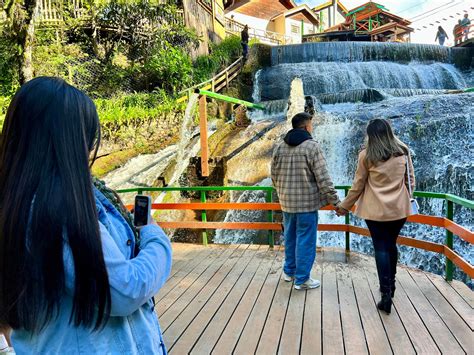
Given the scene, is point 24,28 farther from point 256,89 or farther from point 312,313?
point 256,89

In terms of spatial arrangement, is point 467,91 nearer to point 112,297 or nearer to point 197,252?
point 197,252

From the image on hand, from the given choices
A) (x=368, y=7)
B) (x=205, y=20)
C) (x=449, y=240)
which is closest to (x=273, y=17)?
(x=368, y=7)

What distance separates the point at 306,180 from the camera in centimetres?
357

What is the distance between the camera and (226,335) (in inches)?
113

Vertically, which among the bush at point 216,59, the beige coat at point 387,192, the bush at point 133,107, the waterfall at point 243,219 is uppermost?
the bush at point 216,59

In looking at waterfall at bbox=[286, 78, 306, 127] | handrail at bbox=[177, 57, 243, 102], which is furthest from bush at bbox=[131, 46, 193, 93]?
waterfall at bbox=[286, 78, 306, 127]

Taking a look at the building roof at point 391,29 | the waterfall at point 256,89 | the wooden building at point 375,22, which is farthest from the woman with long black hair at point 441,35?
the waterfall at point 256,89

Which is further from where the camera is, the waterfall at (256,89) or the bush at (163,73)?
the waterfall at (256,89)

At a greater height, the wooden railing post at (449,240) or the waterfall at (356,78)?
the waterfall at (356,78)

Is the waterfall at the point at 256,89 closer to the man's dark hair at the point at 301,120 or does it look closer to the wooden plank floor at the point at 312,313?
the wooden plank floor at the point at 312,313

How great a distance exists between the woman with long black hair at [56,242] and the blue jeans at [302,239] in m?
2.69

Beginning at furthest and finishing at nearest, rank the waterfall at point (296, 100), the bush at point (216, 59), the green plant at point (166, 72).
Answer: the bush at point (216, 59)
the green plant at point (166, 72)
the waterfall at point (296, 100)

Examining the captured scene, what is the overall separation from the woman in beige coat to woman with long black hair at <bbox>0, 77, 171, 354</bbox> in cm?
245

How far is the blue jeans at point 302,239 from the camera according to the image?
3609 millimetres
